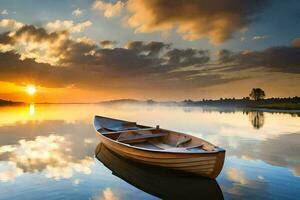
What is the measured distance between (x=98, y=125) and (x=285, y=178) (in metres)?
Result: 14.1

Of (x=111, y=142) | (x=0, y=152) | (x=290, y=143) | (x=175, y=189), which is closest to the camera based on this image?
(x=175, y=189)

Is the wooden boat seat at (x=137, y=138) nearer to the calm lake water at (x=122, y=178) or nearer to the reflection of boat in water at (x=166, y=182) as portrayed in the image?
the calm lake water at (x=122, y=178)

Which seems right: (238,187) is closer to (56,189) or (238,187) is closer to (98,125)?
(56,189)

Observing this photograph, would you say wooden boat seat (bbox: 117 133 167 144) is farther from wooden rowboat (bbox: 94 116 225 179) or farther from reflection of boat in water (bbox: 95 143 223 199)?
reflection of boat in water (bbox: 95 143 223 199)

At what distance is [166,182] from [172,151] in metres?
1.35

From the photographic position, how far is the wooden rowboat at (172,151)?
9.23 m

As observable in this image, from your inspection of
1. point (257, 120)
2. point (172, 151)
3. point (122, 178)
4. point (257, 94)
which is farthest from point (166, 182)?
point (257, 94)

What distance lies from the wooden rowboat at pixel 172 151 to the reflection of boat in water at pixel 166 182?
1.23 feet

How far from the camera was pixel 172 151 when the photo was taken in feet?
32.4

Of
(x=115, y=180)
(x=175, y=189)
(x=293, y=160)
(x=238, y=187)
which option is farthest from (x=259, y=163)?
(x=115, y=180)

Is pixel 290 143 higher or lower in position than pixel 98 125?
lower

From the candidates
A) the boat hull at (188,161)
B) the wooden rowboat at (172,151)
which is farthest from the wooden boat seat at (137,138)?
the boat hull at (188,161)

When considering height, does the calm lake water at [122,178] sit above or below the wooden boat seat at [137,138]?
below

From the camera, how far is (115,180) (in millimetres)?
10406
